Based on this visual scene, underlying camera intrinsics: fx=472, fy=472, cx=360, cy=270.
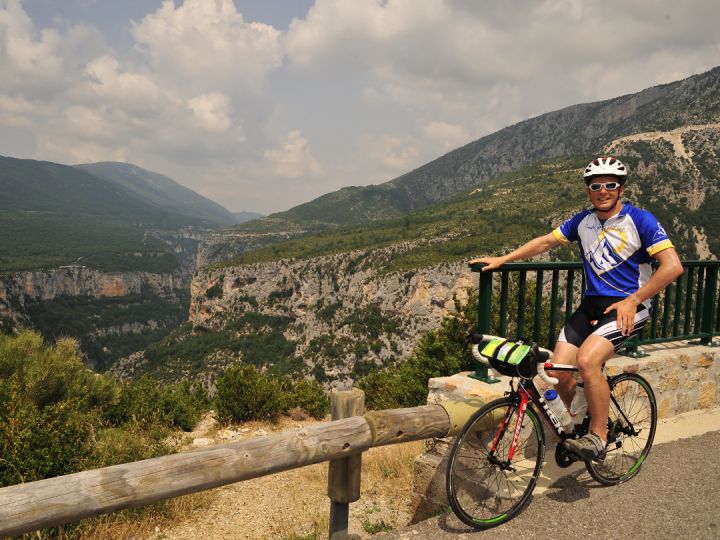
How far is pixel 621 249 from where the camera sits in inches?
131

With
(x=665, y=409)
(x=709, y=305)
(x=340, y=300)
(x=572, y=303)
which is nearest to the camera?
(x=572, y=303)

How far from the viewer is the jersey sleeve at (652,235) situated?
3132mm

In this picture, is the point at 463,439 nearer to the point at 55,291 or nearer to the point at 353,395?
the point at 353,395

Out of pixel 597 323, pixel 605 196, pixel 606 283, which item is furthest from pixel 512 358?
pixel 605 196

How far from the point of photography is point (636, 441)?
152 inches

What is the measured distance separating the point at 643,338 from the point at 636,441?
202 centimetres

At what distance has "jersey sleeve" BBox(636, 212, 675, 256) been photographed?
3132 millimetres

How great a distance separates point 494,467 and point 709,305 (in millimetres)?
4384

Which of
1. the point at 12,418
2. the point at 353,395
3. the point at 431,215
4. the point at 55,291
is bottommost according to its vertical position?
the point at 55,291

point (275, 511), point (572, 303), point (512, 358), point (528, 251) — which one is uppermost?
point (528, 251)

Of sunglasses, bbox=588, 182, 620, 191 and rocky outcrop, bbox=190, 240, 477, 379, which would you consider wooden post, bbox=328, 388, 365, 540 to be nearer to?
sunglasses, bbox=588, 182, 620, 191

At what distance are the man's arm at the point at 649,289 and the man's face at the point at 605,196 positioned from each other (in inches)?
18.7

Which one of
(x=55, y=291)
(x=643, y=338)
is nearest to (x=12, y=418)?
(x=643, y=338)

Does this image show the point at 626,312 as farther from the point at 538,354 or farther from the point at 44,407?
the point at 44,407
